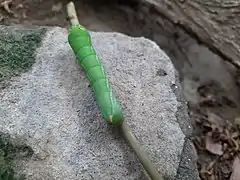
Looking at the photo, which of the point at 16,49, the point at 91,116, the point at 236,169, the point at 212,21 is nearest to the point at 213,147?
the point at 236,169

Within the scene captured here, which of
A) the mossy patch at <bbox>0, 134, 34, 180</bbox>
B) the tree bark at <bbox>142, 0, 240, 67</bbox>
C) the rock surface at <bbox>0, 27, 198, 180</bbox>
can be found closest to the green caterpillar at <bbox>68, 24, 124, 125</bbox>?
the rock surface at <bbox>0, 27, 198, 180</bbox>

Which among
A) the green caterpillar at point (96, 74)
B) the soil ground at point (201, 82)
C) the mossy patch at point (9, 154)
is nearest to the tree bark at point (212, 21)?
the soil ground at point (201, 82)

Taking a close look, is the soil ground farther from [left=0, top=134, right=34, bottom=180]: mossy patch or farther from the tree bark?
[left=0, top=134, right=34, bottom=180]: mossy patch

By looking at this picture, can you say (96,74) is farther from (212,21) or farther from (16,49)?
(212,21)

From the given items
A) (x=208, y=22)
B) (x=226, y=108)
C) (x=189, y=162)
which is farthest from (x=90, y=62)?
(x=226, y=108)

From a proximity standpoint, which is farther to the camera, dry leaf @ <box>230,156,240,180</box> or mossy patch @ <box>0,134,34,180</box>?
dry leaf @ <box>230,156,240,180</box>

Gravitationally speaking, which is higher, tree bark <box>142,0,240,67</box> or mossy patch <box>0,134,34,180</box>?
tree bark <box>142,0,240,67</box>
